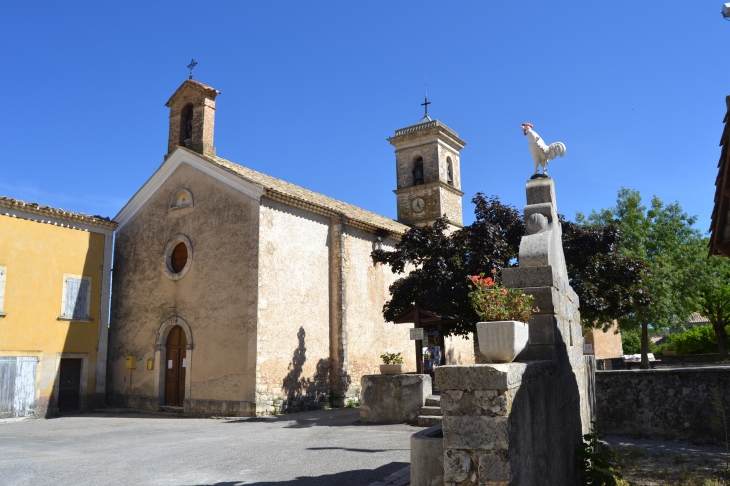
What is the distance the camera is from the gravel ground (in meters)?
6.72

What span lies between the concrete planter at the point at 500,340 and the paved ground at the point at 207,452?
10.6 feet

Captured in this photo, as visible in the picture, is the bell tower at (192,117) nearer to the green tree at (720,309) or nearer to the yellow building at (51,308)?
the yellow building at (51,308)

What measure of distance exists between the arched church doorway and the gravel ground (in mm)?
11394

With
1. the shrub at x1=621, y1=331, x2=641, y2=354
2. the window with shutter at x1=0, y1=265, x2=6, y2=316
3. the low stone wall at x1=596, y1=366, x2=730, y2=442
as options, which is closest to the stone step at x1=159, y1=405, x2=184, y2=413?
the window with shutter at x1=0, y1=265, x2=6, y2=316

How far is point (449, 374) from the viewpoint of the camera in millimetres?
3645

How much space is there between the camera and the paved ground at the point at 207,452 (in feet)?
23.3

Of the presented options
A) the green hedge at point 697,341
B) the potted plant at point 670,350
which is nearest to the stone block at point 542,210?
the green hedge at point 697,341

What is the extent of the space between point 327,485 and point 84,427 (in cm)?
886

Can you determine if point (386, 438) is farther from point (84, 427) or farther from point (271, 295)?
point (84, 427)

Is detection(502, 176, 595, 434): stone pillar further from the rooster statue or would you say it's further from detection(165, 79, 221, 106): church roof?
detection(165, 79, 221, 106): church roof

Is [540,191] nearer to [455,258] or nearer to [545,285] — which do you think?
[545,285]

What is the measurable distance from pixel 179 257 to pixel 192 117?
4.78 metres

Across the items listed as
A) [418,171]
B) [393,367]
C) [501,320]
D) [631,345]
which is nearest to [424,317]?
[393,367]

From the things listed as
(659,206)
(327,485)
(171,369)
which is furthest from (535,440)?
(659,206)
